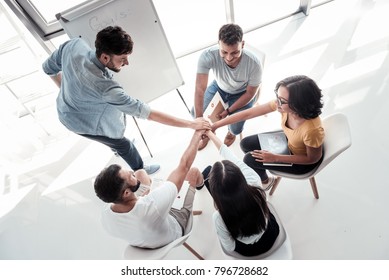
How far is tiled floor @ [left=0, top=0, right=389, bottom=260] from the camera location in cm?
189

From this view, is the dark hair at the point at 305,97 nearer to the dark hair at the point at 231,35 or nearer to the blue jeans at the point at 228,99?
the dark hair at the point at 231,35

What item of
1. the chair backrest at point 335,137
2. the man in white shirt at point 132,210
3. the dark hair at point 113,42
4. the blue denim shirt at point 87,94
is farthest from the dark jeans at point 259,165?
the dark hair at point 113,42

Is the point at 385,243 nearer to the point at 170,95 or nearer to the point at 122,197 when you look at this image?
the point at 122,197

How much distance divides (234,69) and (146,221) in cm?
136

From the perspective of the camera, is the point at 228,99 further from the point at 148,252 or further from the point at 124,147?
the point at 148,252

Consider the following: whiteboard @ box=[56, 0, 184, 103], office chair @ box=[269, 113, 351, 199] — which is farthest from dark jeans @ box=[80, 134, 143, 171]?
office chair @ box=[269, 113, 351, 199]

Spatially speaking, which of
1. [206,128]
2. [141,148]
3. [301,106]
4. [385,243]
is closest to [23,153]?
[141,148]

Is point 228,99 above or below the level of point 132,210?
below

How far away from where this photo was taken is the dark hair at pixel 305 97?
4.71 ft

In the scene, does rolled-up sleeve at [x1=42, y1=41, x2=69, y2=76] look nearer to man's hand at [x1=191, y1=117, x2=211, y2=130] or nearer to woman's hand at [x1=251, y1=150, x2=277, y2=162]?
man's hand at [x1=191, y1=117, x2=211, y2=130]

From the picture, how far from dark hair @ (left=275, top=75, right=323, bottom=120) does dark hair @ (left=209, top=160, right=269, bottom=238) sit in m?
0.57

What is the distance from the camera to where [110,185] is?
127 centimetres

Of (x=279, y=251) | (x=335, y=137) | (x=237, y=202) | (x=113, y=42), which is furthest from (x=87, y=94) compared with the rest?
(x=335, y=137)

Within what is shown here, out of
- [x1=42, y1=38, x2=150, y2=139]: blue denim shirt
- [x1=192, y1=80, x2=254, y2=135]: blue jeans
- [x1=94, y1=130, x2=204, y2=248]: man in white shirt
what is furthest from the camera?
[x1=192, y1=80, x2=254, y2=135]: blue jeans
